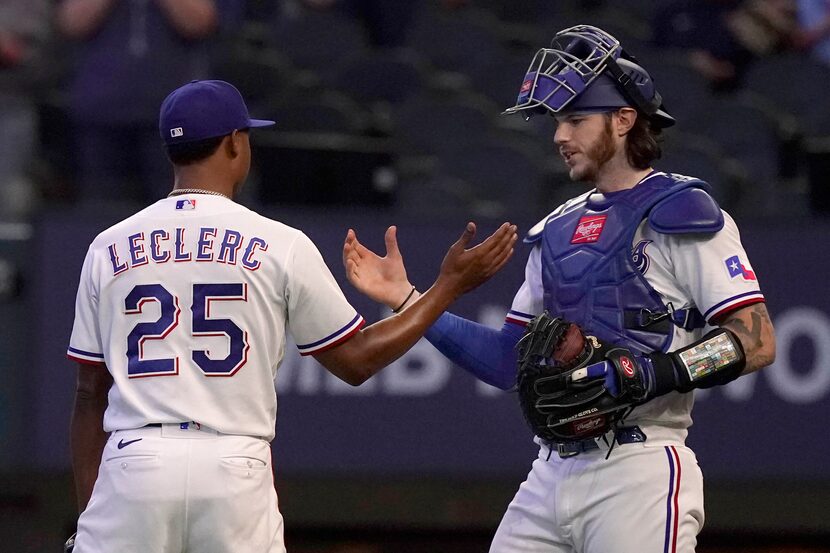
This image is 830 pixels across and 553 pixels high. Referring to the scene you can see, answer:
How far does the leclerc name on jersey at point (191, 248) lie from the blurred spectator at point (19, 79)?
151 inches

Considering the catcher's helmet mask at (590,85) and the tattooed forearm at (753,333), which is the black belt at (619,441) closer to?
the tattooed forearm at (753,333)

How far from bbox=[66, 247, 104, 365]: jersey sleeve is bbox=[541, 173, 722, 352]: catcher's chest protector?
1.38m

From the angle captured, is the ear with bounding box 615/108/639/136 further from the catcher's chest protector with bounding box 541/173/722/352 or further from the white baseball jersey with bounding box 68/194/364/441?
the white baseball jersey with bounding box 68/194/364/441

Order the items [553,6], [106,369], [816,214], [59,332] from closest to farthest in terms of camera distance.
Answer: [106,369] < [59,332] < [816,214] < [553,6]

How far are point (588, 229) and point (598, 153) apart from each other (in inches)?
9.7

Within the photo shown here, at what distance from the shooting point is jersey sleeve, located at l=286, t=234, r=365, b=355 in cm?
391

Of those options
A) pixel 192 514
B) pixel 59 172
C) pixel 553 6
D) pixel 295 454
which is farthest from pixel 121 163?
pixel 192 514

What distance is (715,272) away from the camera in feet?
13.1

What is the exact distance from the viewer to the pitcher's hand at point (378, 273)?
14.4 ft

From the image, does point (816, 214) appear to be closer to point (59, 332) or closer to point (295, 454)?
point (295, 454)

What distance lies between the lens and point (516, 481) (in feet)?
22.3

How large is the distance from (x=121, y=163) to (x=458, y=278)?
12.1ft

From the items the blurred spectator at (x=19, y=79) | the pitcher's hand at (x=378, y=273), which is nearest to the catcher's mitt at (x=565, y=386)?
Answer: the pitcher's hand at (x=378, y=273)

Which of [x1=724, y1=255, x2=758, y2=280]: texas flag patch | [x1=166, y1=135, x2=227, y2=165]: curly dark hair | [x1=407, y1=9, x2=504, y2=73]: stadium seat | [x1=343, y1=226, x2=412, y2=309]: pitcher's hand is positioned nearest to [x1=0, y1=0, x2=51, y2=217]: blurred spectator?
[x1=407, y1=9, x2=504, y2=73]: stadium seat
